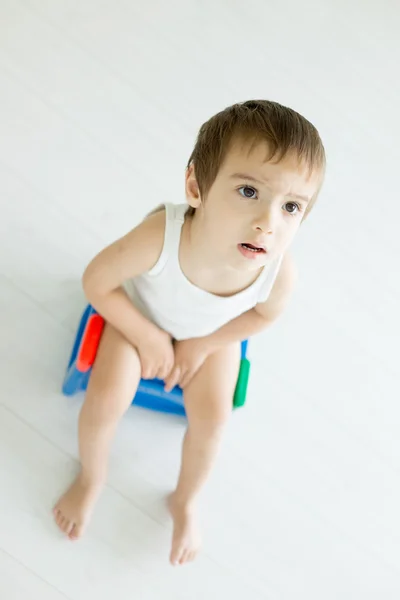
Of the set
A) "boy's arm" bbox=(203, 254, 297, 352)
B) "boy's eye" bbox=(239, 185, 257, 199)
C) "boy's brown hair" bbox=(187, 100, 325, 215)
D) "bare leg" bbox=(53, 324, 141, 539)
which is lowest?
"bare leg" bbox=(53, 324, 141, 539)

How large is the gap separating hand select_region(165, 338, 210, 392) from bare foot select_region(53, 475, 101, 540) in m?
0.18

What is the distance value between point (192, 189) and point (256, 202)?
0.30 feet

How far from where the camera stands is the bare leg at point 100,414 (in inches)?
33.9

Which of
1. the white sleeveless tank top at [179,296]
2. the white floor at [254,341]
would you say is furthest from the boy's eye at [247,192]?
the white floor at [254,341]

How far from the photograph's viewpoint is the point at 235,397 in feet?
2.93

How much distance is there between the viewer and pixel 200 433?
2.93 ft

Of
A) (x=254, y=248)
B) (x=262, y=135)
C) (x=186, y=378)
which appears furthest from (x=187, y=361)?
(x=262, y=135)

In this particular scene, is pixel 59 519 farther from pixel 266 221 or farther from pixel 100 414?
pixel 266 221

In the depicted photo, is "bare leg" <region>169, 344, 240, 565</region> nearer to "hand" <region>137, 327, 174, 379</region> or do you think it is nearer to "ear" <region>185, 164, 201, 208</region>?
"hand" <region>137, 327, 174, 379</region>

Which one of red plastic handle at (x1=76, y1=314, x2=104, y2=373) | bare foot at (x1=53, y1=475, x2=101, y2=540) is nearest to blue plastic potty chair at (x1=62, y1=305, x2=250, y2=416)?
red plastic handle at (x1=76, y1=314, x2=104, y2=373)

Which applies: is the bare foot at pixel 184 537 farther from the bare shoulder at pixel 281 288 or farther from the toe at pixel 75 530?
the bare shoulder at pixel 281 288

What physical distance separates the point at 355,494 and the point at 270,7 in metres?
1.05

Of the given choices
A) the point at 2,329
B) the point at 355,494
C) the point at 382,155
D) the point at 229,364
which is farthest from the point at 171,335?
the point at 382,155

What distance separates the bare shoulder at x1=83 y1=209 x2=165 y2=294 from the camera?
78 centimetres
